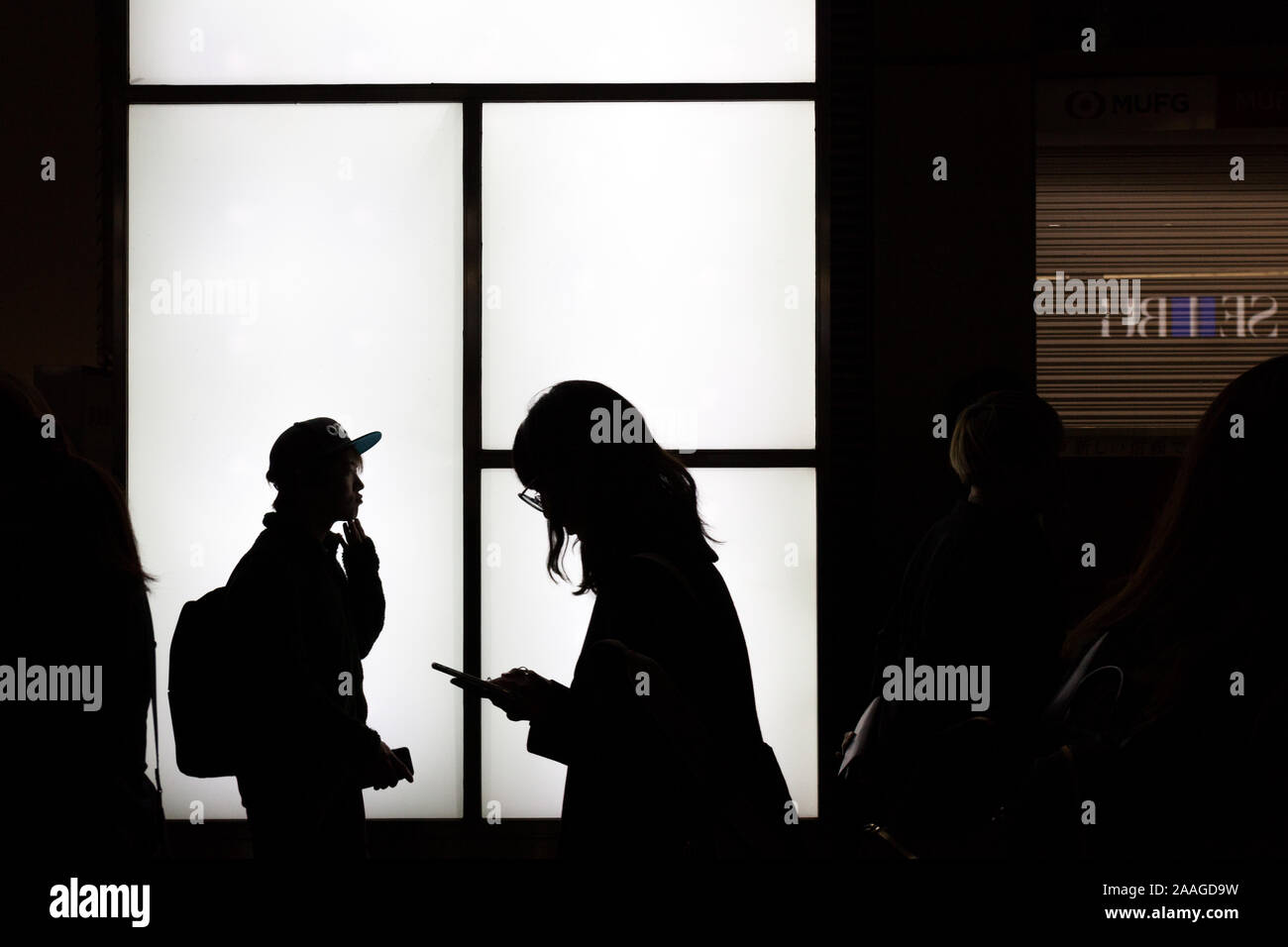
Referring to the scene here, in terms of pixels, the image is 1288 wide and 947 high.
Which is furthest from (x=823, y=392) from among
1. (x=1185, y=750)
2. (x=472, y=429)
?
(x=1185, y=750)

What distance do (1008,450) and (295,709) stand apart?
1.83m

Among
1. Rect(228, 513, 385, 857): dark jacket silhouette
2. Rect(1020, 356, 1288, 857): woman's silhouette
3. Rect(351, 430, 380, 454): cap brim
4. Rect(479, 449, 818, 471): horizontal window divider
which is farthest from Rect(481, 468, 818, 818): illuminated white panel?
Rect(1020, 356, 1288, 857): woman's silhouette

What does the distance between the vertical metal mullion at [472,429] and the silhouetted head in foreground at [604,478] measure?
201cm

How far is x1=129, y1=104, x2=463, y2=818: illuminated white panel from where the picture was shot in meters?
3.69

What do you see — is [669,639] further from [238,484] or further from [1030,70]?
[1030,70]

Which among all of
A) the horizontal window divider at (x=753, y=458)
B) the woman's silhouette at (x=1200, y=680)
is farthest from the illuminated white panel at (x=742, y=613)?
the woman's silhouette at (x=1200, y=680)

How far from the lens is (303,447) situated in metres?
2.70

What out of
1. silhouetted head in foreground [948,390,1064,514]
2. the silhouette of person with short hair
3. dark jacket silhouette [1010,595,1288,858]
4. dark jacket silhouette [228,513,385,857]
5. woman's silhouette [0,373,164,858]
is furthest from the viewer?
dark jacket silhouette [228,513,385,857]

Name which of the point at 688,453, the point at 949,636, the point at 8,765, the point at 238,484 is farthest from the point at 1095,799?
the point at 238,484

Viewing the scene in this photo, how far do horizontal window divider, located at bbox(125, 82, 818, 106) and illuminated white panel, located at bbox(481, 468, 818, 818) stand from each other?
55.4 inches

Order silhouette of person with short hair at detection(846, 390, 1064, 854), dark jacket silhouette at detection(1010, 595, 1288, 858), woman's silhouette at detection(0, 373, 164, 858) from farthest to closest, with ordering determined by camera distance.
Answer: silhouette of person with short hair at detection(846, 390, 1064, 854)
woman's silhouette at detection(0, 373, 164, 858)
dark jacket silhouette at detection(1010, 595, 1288, 858)

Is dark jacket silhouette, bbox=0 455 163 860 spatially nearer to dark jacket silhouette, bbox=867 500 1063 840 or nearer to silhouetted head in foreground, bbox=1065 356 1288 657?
dark jacket silhouette, bbox=867 500 1063 840

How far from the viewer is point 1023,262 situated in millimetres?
3736

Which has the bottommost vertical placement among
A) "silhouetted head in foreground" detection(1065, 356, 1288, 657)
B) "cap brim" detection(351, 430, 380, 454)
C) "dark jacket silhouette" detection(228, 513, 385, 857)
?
"dark jacket silhouette" detection(228, 513, 385, 857)
